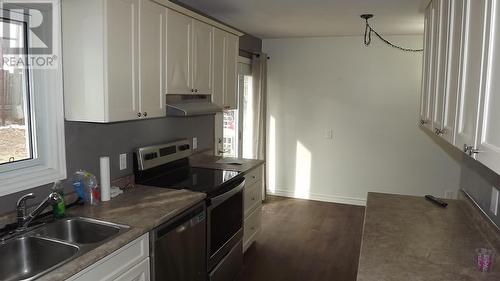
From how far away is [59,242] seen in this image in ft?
5.74

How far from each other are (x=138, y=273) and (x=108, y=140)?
3.43 ft

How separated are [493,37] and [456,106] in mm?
473

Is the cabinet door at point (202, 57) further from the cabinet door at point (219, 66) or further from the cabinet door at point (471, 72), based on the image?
the cabinet door at point (471, 72)

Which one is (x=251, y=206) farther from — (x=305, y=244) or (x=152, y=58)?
(x=152, y=58)

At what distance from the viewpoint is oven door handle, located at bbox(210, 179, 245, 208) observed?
8.64 feet

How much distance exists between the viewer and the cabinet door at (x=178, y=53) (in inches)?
106

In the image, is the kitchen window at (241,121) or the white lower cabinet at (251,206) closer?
the white lower cabinet at (251,206)

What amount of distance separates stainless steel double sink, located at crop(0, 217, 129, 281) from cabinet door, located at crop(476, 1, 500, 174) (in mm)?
1551

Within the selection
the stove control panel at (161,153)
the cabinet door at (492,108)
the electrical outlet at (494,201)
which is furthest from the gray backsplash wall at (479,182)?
the stove control panel at (161,153)

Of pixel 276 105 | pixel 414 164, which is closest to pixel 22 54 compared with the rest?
pixel 276 105

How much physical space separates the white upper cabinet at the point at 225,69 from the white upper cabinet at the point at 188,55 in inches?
4.3

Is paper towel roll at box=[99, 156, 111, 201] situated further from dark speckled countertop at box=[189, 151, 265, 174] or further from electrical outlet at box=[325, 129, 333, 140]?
electrical outlet at box=[325, 129, 333, 140]

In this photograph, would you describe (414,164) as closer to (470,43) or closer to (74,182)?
(470,43)

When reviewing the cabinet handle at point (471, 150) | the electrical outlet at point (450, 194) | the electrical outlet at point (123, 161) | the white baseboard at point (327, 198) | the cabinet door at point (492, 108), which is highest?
the cabinet door at point (492, 108)
